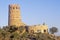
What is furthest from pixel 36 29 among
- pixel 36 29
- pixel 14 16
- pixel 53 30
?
pixel 53 30

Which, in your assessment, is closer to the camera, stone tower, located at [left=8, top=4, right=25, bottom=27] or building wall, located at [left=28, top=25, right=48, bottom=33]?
building wall, located at [left=28, top=25, right=48, bottom=33]

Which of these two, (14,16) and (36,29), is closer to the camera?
(36,29)

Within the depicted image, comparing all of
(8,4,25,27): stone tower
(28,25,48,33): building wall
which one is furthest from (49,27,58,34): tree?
(8,4,25,27): stone tower

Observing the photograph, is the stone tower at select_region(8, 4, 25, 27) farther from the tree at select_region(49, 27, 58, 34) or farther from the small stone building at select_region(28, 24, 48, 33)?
the tree at select_region(49, 27, 58, 34)

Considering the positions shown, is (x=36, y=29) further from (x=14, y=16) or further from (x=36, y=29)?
(x=14, y=16)

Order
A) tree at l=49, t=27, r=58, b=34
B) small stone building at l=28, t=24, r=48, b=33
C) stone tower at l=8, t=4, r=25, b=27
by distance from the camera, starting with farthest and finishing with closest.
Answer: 1. tree at l=49, t=27, r=58, b=34
2. stone tower at l=8, t=4, r=25, b=27
3. small stone building at l=28, t=24, r=48, b=33

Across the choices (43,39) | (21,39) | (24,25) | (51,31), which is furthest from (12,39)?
(51,31)

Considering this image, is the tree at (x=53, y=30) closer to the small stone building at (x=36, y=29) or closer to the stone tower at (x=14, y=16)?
the small stone building at (x=36, y=29)

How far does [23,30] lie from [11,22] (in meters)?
8.54

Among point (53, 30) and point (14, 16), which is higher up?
point (14, 16)

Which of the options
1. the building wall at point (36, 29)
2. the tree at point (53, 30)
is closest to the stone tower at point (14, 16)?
the building wall at point (36, 29)

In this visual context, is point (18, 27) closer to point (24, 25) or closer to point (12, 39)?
point (24, 25)

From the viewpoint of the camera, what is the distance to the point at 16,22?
7631cm

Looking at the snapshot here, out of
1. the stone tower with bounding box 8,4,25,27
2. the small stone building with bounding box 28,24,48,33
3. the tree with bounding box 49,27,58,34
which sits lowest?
the tree with bounding box 49,27,58,34
